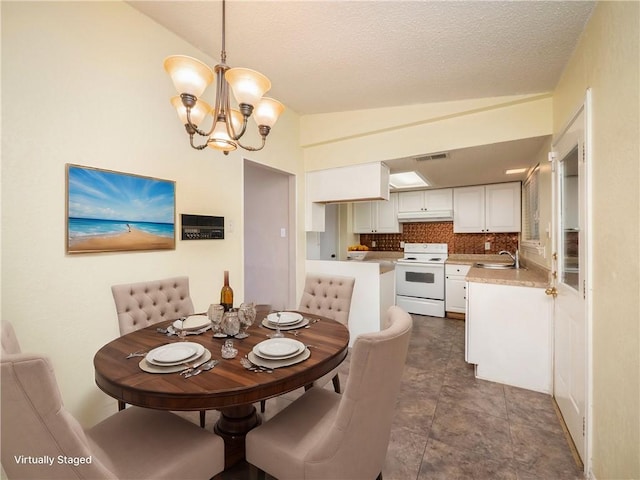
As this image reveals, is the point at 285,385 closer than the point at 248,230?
Yes

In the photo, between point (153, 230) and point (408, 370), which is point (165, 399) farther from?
point (408, 370)

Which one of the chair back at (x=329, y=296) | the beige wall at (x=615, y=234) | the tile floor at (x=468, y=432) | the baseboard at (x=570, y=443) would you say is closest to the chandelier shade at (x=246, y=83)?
the chair back at (x=329, y=296)

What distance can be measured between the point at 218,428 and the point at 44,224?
59.3 inches

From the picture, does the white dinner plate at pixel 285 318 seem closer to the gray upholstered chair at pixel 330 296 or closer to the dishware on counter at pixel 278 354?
the dishware on counter at pixel 278 354

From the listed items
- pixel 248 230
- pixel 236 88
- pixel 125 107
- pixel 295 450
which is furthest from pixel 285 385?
pixel 248 230

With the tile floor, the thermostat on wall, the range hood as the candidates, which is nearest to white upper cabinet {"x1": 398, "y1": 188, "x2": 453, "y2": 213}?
the range hood

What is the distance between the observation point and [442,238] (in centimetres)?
520

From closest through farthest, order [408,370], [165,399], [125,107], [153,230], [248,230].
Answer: [165,399], [125,107], [153,230], [408,370], [248,230]

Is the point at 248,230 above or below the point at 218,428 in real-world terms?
above

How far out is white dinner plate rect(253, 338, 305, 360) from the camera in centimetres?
122

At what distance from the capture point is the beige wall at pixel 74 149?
1.54 meters

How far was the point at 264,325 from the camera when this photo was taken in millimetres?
1720

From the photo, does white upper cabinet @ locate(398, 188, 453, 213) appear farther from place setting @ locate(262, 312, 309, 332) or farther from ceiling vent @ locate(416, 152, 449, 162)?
place setting @ locate(262, 312, 309, 332)

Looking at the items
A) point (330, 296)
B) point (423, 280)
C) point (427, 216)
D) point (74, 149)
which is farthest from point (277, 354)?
point (427, 216)
